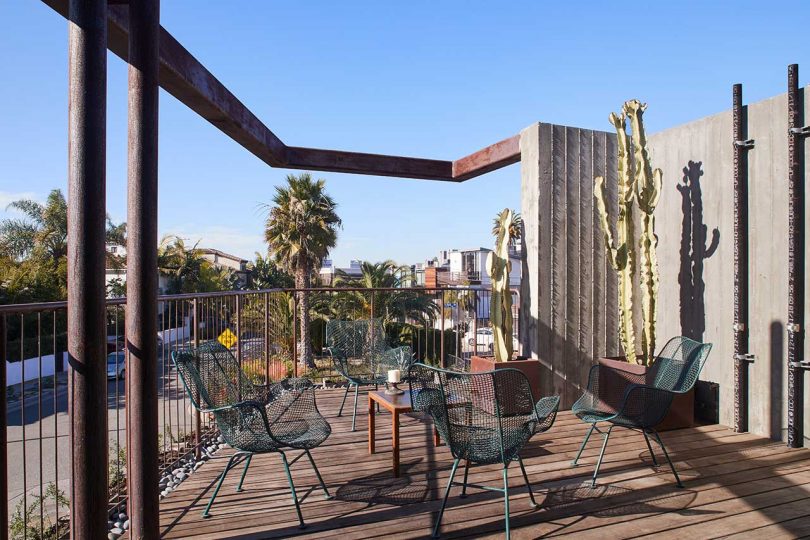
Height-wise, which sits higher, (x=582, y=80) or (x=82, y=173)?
(x=582, y=80)

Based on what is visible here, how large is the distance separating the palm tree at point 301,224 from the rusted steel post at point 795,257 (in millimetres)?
14202

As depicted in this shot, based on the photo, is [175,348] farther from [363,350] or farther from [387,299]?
[387,299]

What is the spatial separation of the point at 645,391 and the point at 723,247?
1755mm

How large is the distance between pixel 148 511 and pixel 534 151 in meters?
3.72

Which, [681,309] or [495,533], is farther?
[681,309]

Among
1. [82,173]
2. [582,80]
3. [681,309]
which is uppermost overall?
[582,80]

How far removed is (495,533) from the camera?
228 cm

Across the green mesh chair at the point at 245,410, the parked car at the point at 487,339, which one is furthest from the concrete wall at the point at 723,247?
the green mesh chair at the point at 245,410

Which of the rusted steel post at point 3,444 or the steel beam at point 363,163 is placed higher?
the steel beam at point 363,163

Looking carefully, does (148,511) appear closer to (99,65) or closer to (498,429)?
(498,429)

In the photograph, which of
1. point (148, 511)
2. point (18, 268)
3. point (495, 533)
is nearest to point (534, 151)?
point (495, 533)

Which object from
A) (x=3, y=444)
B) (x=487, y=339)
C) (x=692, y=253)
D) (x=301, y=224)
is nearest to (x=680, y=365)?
(x=692, y=253)

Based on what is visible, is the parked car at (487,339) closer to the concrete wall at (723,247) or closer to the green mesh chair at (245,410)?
the concrete wall at (723,247)

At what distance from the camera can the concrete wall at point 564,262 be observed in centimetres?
432
